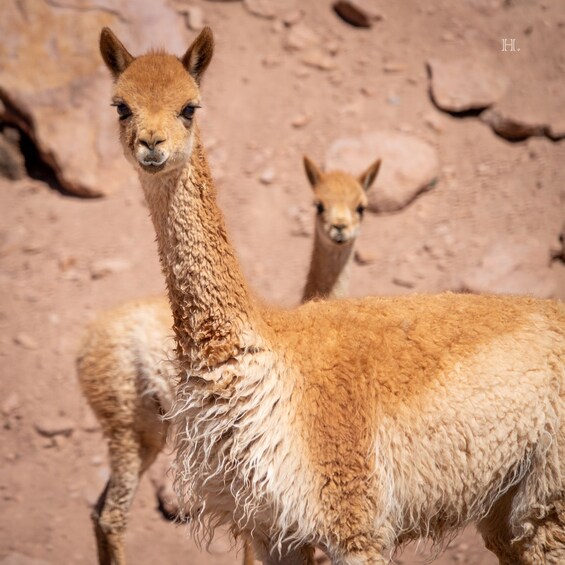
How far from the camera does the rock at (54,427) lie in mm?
6664

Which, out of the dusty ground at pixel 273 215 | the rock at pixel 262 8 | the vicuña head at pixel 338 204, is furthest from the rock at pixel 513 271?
the rock at pixel 262 8

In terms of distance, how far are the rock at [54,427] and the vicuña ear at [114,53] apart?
12.9 feet

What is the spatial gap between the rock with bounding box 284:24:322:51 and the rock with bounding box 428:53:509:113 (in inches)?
59.3

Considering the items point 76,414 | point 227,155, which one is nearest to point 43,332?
point 76,414

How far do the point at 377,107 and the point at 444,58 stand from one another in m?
1.08

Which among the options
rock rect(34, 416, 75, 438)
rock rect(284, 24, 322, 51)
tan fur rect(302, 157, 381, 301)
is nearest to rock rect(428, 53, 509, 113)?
rock rect(284, 24, 322, 51)

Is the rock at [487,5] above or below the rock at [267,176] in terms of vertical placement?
above

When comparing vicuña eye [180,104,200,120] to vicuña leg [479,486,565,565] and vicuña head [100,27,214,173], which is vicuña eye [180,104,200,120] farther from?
vicuña leg [479,486,565,565]

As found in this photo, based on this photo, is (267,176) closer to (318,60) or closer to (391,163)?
(391,163)

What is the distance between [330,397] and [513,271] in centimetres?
440

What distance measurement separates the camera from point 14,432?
22.0 feet

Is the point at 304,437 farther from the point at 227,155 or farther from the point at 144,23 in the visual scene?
the point at 144,23

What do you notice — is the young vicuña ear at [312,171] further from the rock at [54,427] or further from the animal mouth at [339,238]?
the rock at [54,427]

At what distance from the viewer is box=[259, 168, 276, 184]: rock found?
8750mm
